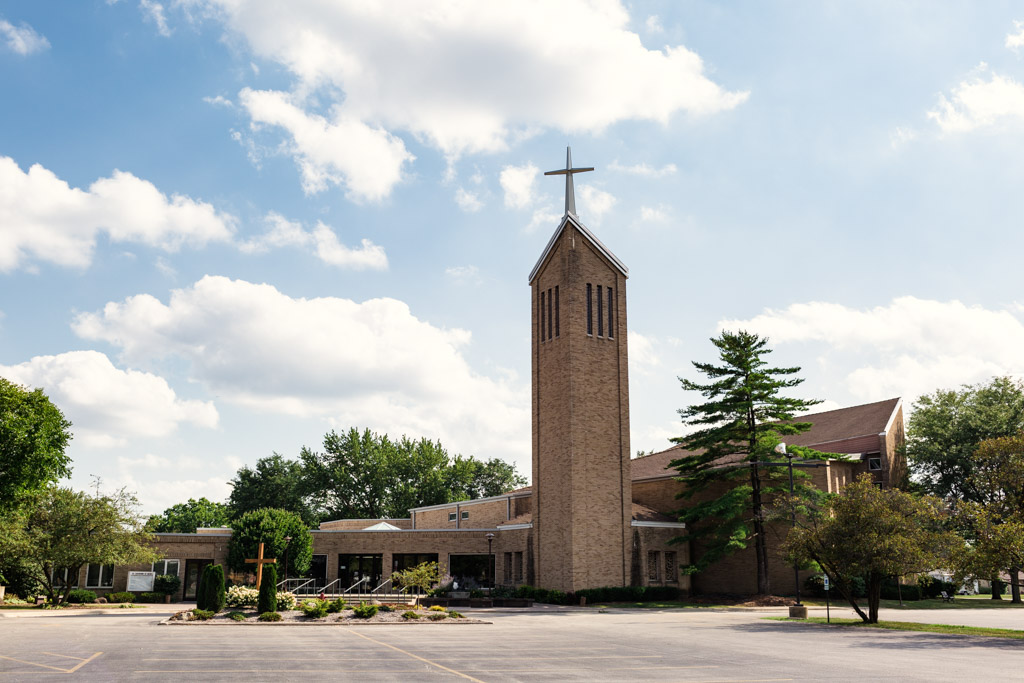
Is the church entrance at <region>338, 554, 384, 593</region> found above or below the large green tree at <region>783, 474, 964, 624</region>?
below

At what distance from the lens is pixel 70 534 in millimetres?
38062

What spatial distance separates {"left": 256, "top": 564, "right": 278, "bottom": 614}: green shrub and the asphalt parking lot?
3386 millimetres

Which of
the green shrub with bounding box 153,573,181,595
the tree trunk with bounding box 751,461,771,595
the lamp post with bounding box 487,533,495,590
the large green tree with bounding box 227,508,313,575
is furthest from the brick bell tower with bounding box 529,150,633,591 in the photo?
the green shrub with bounding box 153,573,181,595

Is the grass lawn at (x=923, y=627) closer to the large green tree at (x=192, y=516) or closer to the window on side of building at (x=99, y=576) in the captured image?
the window on side of building at (x=99, y=576)

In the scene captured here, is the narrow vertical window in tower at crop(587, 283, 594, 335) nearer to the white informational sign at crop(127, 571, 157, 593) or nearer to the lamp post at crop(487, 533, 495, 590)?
the lamp post at crop(487, 533, 495, 590)

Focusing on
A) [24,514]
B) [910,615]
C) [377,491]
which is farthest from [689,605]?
[377,491]

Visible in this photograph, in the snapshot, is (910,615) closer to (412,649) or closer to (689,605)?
(689,605)

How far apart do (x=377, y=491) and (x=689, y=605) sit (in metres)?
49.4

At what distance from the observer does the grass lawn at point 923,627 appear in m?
24.2

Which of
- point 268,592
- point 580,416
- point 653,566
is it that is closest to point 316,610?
point 268,592

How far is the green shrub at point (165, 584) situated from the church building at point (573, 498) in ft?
2.78

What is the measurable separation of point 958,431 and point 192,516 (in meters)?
103

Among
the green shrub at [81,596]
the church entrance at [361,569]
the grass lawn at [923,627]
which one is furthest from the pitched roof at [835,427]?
the green shrub at [81,596]

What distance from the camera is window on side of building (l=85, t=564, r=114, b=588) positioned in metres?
43.9
